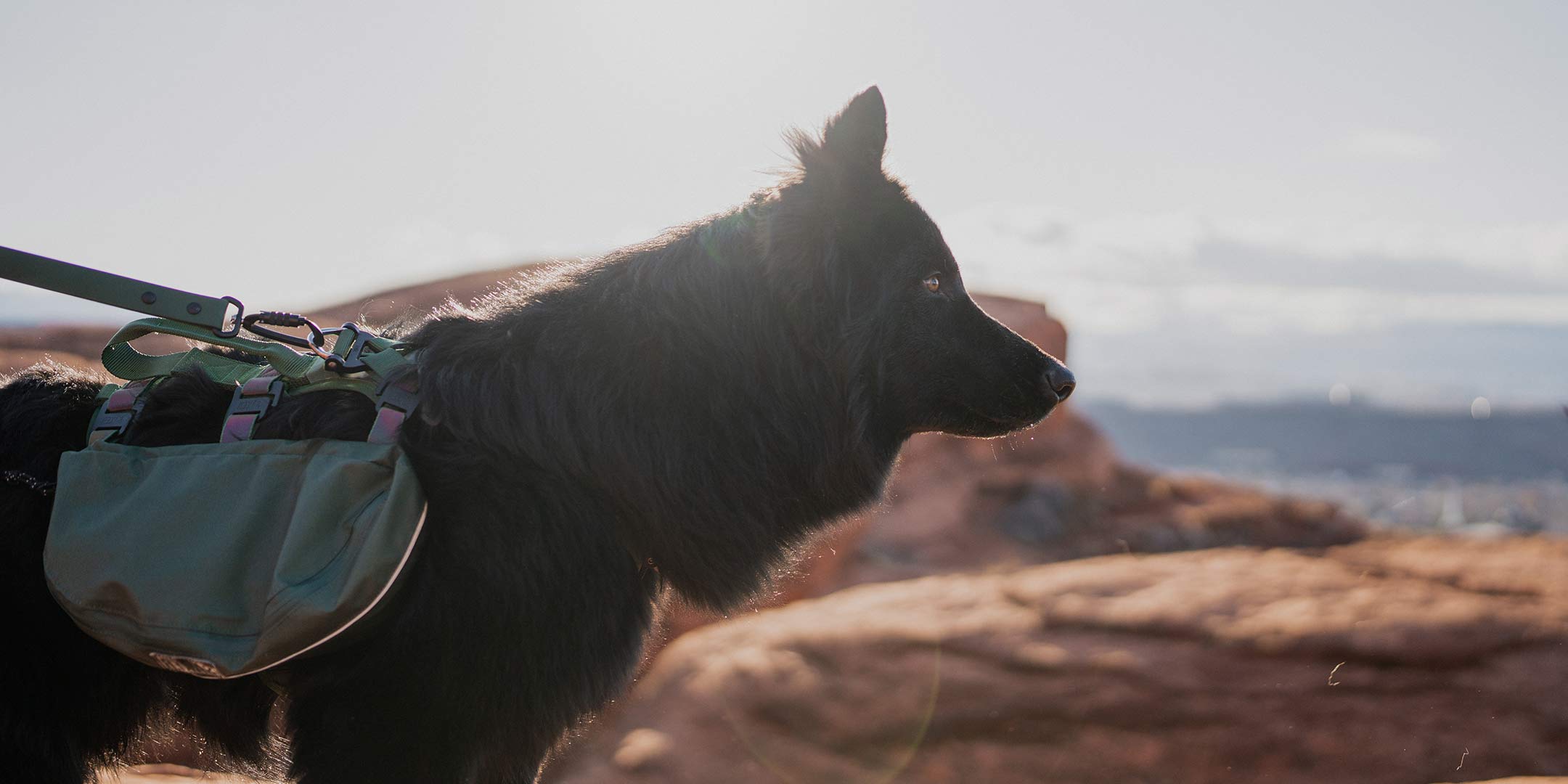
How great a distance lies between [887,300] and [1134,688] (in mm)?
3634

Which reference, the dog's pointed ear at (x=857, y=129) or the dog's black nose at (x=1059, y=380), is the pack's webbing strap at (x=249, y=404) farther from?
the dog's black nose at (x=1059, y=380)

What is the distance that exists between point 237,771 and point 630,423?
6.47 feet

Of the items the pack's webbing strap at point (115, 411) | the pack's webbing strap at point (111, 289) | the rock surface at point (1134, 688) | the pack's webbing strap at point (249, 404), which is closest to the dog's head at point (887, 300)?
the pack's webbing strap at point (249, 404)

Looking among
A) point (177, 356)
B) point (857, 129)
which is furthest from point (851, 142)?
point (177, 356)

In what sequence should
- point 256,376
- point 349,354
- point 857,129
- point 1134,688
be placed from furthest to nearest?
point 1134,688 → point 857,129 → point 256,376 → point 349,354

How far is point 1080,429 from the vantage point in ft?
49.9

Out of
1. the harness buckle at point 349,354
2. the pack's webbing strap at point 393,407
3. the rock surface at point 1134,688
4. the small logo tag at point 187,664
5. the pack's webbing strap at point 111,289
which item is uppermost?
the pack's webbing strap at point 111,289

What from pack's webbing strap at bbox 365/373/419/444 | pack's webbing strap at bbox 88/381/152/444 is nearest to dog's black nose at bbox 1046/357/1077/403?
pack's webbing strap at bbox 365/373/419/444

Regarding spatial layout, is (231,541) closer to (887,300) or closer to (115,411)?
(115,411)

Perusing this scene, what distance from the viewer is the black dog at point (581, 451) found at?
113 inches

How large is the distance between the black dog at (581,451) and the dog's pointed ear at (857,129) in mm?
11

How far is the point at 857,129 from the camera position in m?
3.63

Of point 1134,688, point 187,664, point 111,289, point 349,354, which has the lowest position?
point 1134,688

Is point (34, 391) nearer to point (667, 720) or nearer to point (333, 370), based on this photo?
point (333, 370)
